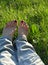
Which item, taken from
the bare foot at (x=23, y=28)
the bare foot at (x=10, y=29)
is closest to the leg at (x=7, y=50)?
the bare foot at (x=10, y=29)

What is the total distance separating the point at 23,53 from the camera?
313cm

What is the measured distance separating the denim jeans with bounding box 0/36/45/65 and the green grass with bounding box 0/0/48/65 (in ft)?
1.07

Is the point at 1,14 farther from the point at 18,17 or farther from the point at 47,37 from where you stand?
the point at 47,37

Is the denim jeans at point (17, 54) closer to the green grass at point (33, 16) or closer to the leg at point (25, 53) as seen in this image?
the leg at point (25, 53)

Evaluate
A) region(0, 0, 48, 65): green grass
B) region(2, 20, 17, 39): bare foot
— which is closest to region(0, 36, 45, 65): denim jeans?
region(2, 20, 17, 39): bare foot

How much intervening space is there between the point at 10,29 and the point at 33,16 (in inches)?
20.0

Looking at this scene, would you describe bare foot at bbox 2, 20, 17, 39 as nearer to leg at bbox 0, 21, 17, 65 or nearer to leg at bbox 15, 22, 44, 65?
leg at bbox 0, 21, 17, 65

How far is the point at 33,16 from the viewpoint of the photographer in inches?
162

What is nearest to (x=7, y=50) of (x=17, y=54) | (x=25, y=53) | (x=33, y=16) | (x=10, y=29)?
(x=17, y=54)

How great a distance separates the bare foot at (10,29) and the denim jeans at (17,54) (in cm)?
22

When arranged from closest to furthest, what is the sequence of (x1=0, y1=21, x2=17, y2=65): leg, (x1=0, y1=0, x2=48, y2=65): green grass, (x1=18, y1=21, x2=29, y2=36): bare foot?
(x1=0, y1=21, x2=17, y2=65): leg, (x1=0, y1=0, x2=48, y2=65): green grass, (x1=18, y1=21, x2=29, y2=36): bare foot

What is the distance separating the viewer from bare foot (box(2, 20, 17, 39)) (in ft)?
12.0

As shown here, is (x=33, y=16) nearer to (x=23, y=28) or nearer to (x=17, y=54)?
(x=23, y=28)

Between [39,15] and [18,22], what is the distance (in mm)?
394
